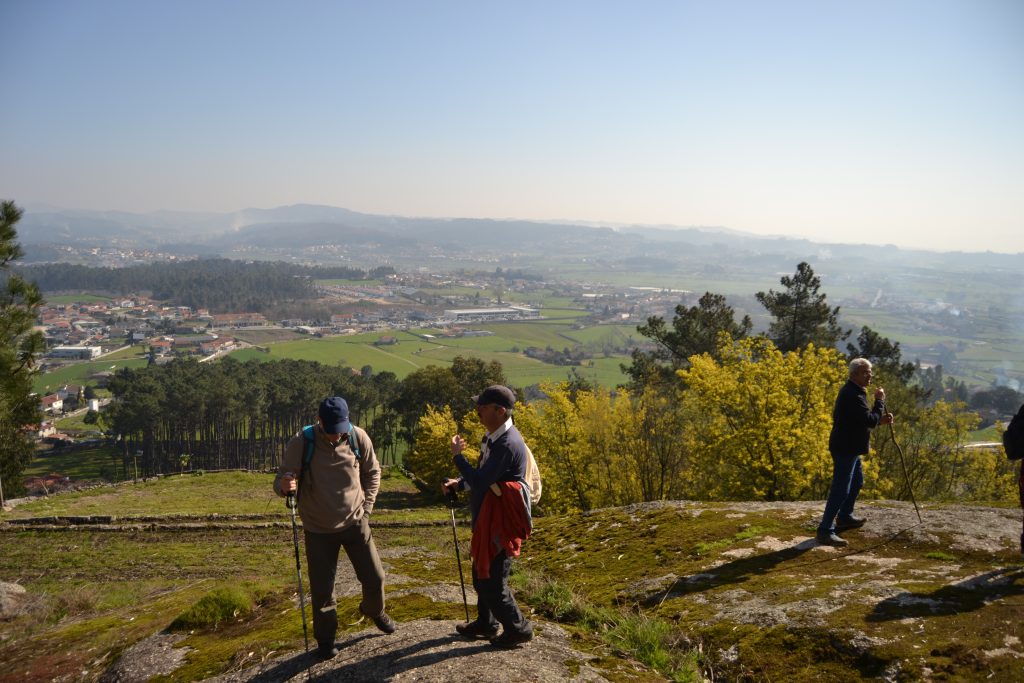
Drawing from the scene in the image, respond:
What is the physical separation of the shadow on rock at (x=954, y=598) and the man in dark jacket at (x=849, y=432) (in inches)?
68.8

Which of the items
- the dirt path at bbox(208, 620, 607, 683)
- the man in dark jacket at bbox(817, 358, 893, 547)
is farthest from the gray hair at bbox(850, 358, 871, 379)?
the dirt path at bbox(208, 620, 607, 683)

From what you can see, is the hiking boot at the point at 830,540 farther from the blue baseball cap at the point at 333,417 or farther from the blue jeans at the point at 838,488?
the blue baseball cap at the point at 333,417

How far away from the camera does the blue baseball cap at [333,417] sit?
17.1 feet

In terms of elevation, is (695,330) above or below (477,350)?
above

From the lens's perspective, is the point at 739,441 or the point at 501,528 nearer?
the point at 501,528

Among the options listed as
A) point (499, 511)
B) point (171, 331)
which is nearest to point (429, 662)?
point (499, 511)

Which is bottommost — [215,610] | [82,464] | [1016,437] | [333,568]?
[82,464]

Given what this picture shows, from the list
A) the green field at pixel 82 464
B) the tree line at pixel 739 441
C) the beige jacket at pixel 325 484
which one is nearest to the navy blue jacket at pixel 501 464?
the beige jacket at pixel 325 484

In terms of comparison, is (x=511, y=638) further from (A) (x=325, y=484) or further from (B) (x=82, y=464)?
(B) (x=82, y=464)

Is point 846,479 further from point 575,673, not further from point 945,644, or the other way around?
point 575,673

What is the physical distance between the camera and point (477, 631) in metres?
5.19

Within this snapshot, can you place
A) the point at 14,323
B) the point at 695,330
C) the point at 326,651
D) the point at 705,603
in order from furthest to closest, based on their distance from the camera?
the point at 695,330 → the point at 14,323 → the point at 705,603 → the point at 326,651

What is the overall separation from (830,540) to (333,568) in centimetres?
663

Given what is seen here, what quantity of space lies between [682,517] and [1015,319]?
728ft
